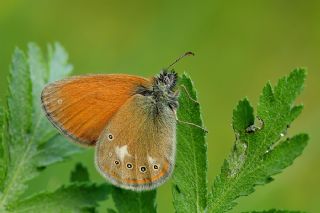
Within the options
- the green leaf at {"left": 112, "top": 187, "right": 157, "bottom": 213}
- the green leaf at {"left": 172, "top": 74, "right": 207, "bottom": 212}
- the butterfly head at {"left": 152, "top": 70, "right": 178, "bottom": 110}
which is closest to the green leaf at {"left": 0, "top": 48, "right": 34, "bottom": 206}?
the green leaf at {"left": 112, "top": 187, "right": 157, "bottom": 213}

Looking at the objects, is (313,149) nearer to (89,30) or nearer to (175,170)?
(89,30)

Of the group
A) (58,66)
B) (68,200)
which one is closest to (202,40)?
(58,66)

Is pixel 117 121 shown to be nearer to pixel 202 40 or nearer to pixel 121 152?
pixel 121 152

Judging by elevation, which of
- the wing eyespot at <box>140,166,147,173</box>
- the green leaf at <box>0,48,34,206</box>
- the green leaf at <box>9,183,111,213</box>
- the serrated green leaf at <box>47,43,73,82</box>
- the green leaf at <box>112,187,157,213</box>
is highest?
the serrated green leaf at <box>47,43,73,82</box>

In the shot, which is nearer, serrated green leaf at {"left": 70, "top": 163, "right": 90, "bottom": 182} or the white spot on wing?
serrated green leaf at {"left": 70, "top": 163, "right": 90, "bottom": 182}

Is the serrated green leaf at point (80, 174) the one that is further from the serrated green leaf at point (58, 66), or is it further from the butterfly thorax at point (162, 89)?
the butterfly thorax at point (162, 89)

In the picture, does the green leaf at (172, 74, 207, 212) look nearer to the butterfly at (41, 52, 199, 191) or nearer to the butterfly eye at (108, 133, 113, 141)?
the butterfly at (41, 52, 199, 191)

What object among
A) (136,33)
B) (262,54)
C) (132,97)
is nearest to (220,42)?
(262,54)

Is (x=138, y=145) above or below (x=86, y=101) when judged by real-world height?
below
